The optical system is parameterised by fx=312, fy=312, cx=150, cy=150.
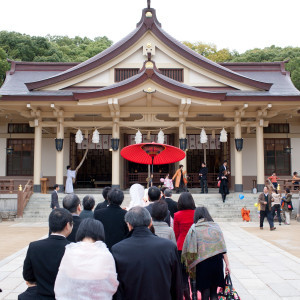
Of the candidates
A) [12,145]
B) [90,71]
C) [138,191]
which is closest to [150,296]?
[138,191]

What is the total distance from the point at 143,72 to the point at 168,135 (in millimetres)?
5456

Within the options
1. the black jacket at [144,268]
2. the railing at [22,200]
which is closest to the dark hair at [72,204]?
the black jacket at [144,268]

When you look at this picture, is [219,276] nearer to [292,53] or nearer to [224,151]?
[224,151]

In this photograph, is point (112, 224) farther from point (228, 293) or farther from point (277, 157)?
point (277, 157)

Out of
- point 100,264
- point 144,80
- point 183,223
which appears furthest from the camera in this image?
point 144,80

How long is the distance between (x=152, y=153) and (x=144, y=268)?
19.4 feet

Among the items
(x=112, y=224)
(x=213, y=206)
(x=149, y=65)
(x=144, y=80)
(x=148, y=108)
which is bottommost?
(x=213, y=206)

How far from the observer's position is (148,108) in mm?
15547

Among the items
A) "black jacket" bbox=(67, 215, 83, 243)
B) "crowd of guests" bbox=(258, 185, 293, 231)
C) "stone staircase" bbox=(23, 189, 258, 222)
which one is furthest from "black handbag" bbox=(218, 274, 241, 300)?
"stone staircase" bbox=(23, 189, 258, 222)

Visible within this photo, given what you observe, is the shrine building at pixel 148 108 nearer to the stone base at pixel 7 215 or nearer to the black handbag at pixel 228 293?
the stone base at pixel 7 215

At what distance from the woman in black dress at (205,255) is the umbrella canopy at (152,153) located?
14.6 feet

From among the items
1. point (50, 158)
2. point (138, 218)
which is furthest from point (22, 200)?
point (138, 218)

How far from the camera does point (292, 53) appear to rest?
34.2 m

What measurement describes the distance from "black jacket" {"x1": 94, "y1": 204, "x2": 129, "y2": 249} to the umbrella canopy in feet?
13.7
